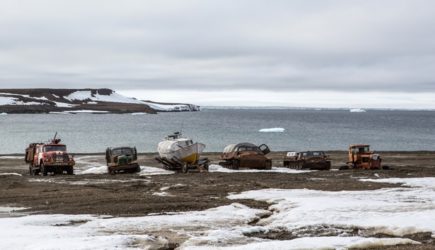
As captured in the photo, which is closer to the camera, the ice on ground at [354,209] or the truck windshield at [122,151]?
the ice on ground at [354,209]

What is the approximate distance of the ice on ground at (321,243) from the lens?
14.5 meters

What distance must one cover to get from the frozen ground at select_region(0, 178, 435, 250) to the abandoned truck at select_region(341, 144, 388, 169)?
20.1 m

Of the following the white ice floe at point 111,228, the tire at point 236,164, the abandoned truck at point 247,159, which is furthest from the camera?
the tire at point 236,164

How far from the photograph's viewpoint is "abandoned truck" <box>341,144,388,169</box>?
43.0 meters

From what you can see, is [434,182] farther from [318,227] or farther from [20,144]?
[20,144]

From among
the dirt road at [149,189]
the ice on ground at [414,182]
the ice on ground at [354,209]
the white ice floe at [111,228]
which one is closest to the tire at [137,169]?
the dirt road at [149,189]

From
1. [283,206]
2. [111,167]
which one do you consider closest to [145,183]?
[111,167]

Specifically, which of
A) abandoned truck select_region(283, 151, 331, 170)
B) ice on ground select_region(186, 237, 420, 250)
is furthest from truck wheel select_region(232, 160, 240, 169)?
ice on ground select_region(186, 237, 420, 250)

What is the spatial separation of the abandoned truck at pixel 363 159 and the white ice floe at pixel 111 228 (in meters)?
23.8

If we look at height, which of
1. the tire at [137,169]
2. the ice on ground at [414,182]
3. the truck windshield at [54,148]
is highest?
the truck windshield at [54,148]

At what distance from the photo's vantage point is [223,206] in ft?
71.8

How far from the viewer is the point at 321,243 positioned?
14.8 m

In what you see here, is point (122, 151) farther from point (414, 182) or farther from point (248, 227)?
point (248, 227)

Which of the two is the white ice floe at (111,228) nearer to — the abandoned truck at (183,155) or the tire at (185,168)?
the tire at (185,168)
